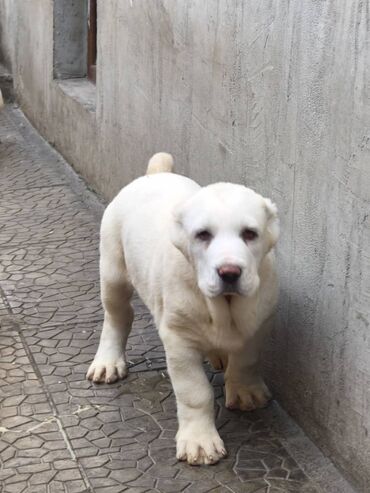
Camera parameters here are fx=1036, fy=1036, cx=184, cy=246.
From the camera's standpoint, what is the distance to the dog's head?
3.94 m

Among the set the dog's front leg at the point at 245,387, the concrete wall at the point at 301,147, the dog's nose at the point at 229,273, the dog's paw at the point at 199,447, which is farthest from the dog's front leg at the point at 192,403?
the dog's nose at the point at 229,273

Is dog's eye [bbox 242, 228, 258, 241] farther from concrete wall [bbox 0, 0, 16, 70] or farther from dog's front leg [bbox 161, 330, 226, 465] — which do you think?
concrete wall [bbox 0, 0, 16, 70]

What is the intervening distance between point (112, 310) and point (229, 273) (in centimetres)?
146

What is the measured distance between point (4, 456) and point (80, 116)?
467 centimetres

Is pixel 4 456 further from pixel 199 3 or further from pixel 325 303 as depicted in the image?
pixel 199 3

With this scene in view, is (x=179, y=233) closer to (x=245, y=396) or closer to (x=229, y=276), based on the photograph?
(x=229, y=276)

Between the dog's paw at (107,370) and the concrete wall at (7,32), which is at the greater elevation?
the concrete wall at (7,32)

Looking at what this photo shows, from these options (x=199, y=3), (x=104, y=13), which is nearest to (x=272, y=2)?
(x=199, y=3)

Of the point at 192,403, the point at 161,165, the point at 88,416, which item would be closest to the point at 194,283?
the point at 192,403

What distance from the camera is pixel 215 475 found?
4344mm

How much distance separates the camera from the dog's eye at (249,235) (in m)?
4.05

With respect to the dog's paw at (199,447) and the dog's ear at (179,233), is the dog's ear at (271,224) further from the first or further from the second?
the dog's paw at (199,447)

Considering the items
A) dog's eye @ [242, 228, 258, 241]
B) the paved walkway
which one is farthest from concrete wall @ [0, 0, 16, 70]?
dog's eye @ [242, 228, 258, 241]

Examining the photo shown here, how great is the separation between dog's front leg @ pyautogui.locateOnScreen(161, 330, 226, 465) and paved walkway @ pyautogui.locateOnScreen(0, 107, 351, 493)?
0.20 feet
